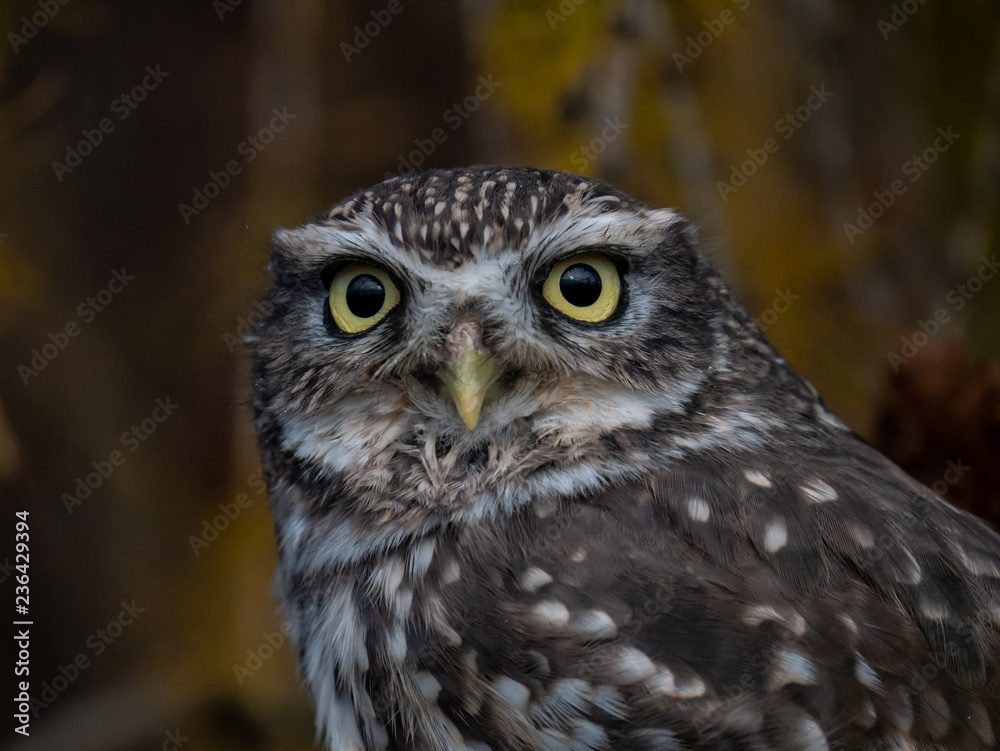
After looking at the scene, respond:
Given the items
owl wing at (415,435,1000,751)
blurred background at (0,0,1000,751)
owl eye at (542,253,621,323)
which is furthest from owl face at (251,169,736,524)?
blurred background at (0,0,1000,751)

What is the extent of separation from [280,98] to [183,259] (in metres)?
0.82

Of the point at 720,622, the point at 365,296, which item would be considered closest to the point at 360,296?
the point at 365,296

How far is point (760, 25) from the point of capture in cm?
312

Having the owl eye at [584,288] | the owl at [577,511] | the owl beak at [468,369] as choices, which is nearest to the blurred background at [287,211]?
the owl at [577,511]

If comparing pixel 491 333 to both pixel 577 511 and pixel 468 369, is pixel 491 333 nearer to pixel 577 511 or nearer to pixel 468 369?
pixel 468 369

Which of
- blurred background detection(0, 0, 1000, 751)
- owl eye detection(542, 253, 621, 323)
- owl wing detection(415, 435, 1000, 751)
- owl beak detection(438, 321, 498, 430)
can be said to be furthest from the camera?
blurred background detection(0, 0, 1000, 751)

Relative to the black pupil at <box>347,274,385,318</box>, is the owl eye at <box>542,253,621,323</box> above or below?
above

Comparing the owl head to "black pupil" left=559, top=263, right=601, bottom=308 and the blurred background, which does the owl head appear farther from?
the blurred background

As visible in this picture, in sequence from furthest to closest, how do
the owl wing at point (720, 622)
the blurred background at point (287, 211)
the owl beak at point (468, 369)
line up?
the blurred background at point (287, 211) < the owl beak at point (468, 369) < the owl wing at point (720, 622)

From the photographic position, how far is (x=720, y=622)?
5.38 feet

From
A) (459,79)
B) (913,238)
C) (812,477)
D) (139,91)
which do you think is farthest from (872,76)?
(139,91)

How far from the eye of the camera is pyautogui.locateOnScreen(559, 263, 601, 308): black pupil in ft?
6.25

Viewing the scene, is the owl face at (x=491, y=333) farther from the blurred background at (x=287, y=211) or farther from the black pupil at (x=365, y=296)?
the blurred background at (x=287, y=211)

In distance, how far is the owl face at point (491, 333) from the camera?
1877mm
